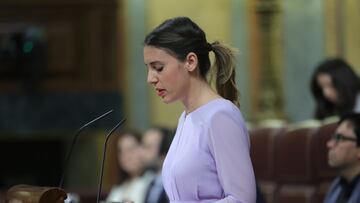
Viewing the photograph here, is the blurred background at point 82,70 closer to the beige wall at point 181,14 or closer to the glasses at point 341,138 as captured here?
the beige wall at point 181,14

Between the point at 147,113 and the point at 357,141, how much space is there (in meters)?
3.60

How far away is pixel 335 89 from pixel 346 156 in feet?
3.45

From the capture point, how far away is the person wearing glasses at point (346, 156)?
4.05m

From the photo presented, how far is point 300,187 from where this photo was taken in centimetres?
493

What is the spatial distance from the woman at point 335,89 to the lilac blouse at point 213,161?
8.11 feet

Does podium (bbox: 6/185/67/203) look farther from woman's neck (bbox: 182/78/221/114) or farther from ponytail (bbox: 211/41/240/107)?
ponytail (bbox: 211/41/240/107)

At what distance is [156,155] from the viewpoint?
17.8 feet

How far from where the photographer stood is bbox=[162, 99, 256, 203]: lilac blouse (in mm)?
2465

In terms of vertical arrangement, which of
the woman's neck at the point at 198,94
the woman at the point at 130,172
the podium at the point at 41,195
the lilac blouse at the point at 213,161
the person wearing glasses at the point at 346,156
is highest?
the woman's neck at the point at 198,94

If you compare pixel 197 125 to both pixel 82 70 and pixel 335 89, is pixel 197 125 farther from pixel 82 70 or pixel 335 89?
pixel 82 70

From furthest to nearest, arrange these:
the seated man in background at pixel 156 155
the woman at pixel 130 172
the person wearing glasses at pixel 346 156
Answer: the woman at pixel 130 172, the seated man in background at pixel 156 155, the person wearing glasses at pixel 346 156

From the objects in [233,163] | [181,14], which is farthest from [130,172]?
[233,163]

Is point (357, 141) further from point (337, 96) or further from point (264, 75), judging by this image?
point (264, 75)

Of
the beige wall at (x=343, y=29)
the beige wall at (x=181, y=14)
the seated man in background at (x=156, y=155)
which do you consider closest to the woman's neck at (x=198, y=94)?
the seated man in background at (x=156, y=155)
